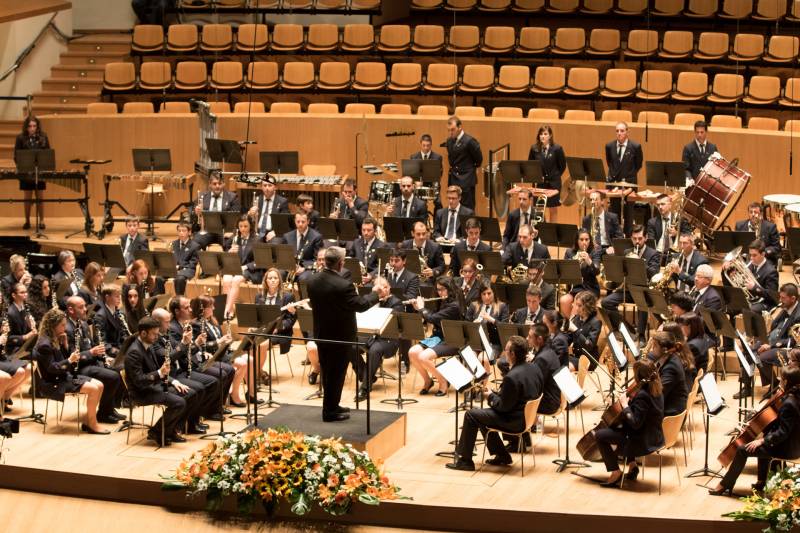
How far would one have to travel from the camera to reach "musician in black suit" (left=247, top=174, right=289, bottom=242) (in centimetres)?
1405

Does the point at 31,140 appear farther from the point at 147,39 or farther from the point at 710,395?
the point at 710,395

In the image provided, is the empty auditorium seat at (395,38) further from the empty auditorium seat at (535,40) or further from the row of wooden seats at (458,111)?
the empty auditorium seat at (535,40)

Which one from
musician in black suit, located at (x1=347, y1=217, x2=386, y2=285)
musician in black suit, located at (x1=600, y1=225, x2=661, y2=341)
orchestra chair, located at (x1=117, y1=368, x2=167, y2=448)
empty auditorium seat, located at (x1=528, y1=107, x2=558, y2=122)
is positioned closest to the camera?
orchestra chair, located at (x1=117, y1=368, x2=167, y2=448)

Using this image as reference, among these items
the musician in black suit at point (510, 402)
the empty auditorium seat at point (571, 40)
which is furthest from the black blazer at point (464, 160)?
the musician in black suit at point (510, 402)

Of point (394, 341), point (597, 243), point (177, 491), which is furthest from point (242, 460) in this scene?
point (597, 243)

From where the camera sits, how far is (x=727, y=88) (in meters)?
16.4

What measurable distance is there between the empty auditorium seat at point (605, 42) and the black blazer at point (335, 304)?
958 centimetres

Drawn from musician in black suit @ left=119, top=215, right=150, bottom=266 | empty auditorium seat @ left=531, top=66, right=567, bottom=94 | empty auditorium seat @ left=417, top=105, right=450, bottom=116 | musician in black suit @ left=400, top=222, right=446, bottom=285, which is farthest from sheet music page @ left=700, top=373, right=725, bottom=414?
empty auditorium seat @ left=531, top=66, right=567, bottom=94

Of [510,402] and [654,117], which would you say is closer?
[510,402]

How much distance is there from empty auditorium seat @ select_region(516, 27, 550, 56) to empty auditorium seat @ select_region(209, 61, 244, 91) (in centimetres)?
396

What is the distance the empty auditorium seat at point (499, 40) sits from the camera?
1769 centimetres

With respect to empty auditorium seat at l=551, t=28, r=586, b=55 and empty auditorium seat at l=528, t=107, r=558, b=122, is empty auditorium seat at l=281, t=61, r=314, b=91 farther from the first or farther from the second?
empty auditorium seat at l=551, t=28, r=586, b=55

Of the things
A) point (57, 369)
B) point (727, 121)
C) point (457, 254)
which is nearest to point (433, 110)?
point (727, 121)

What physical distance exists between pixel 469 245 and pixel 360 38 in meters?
6.17
